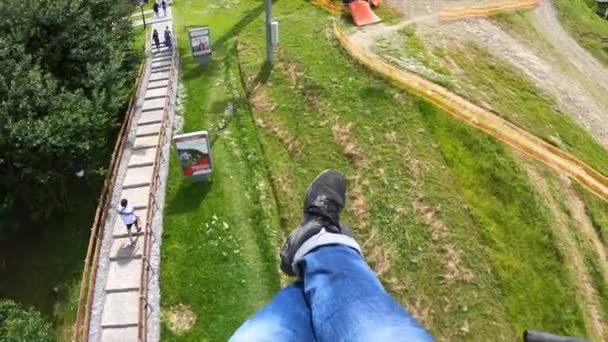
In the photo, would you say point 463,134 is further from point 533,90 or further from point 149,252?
point 149,252

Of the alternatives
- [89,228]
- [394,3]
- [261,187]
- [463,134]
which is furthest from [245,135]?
[394,3]

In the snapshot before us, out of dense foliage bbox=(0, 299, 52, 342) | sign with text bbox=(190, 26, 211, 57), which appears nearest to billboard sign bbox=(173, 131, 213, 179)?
dense foliage bbox=(0, 299, 52, 342)

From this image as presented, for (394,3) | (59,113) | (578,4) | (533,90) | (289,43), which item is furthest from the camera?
(578,4)

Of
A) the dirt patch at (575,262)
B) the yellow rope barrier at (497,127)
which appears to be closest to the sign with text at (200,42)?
the yellow rope barrier at (497,127)

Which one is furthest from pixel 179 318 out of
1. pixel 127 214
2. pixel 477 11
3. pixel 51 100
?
pixel 477 11

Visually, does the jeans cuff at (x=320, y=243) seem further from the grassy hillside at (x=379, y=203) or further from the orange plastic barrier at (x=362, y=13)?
the orange plastic barrier at (x=362, y=13)
